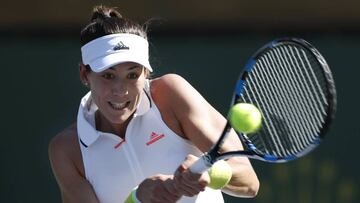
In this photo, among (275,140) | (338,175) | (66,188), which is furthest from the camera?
(338,175)

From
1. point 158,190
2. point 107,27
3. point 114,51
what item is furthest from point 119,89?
point 158,190

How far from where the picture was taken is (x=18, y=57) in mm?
6508

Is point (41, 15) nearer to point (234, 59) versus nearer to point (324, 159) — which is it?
point (234, 59)

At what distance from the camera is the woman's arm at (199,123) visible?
11.6ft

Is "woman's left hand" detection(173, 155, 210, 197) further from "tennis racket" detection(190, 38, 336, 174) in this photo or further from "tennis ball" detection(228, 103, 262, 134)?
"tennis ball" detection(228, 103, 262, 134)

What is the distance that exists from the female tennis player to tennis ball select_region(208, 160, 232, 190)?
201mm

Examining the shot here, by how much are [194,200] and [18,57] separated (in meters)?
3.09

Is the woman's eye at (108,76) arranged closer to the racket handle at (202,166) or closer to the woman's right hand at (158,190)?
the woman's right hand at (158,190)

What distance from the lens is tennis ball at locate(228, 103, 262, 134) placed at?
3121 mm

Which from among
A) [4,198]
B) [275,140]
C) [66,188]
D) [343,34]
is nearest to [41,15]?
[4,198]

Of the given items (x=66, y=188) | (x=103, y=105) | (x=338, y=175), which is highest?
(x=103, y=105)

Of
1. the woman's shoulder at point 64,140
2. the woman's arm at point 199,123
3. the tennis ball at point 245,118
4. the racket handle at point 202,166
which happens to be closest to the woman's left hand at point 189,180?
the racket handle at point 202,166

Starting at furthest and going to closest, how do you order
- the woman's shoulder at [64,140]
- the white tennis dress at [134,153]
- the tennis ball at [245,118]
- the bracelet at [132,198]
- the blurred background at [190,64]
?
the blurred background at [190,64]
the woman's shoulder at [64,140]
the white tennis dress at [134,153]
the bracelet at [132,198]
the tennis ball at [245,118]

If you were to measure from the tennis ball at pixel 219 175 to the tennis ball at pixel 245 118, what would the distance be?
145mm
